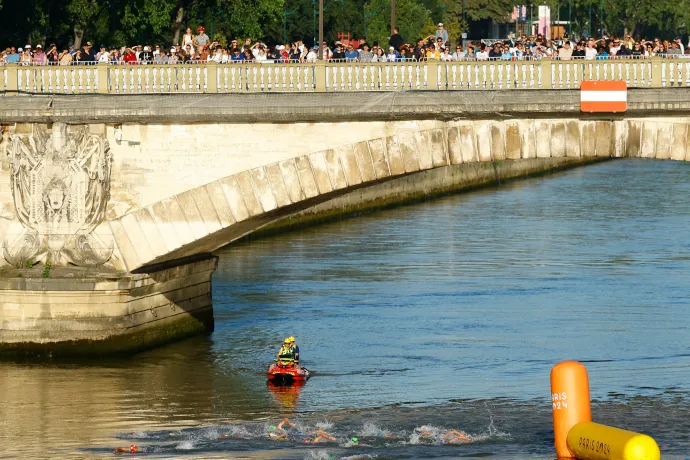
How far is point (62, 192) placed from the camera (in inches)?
1024

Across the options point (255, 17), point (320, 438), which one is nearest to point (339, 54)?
point (320, 438)

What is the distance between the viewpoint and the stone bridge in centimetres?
2486

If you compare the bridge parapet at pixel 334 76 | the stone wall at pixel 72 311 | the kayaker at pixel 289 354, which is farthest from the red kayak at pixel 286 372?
the bridge parapet at pixel 334 76

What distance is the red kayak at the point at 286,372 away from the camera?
2519 cm

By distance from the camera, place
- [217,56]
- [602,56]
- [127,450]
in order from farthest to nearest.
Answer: [217,56], [602,56], [127,450]

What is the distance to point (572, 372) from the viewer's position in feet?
57.1

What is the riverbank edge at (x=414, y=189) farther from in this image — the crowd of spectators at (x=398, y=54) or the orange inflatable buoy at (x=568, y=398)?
the orange inflatable buoy at (x=568, y=398)

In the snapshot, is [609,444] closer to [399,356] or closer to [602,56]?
[602,56]

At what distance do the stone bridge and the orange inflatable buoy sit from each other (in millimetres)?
7548

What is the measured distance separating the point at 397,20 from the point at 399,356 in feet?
140

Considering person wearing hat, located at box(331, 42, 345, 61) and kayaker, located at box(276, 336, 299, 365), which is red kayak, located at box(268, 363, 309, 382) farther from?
person wearing hat, located at box(331, 42, 345, 61)

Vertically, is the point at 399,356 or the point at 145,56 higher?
the point at 145,56

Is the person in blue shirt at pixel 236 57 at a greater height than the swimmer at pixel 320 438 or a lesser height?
greater

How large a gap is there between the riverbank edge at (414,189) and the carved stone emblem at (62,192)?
14856mm
